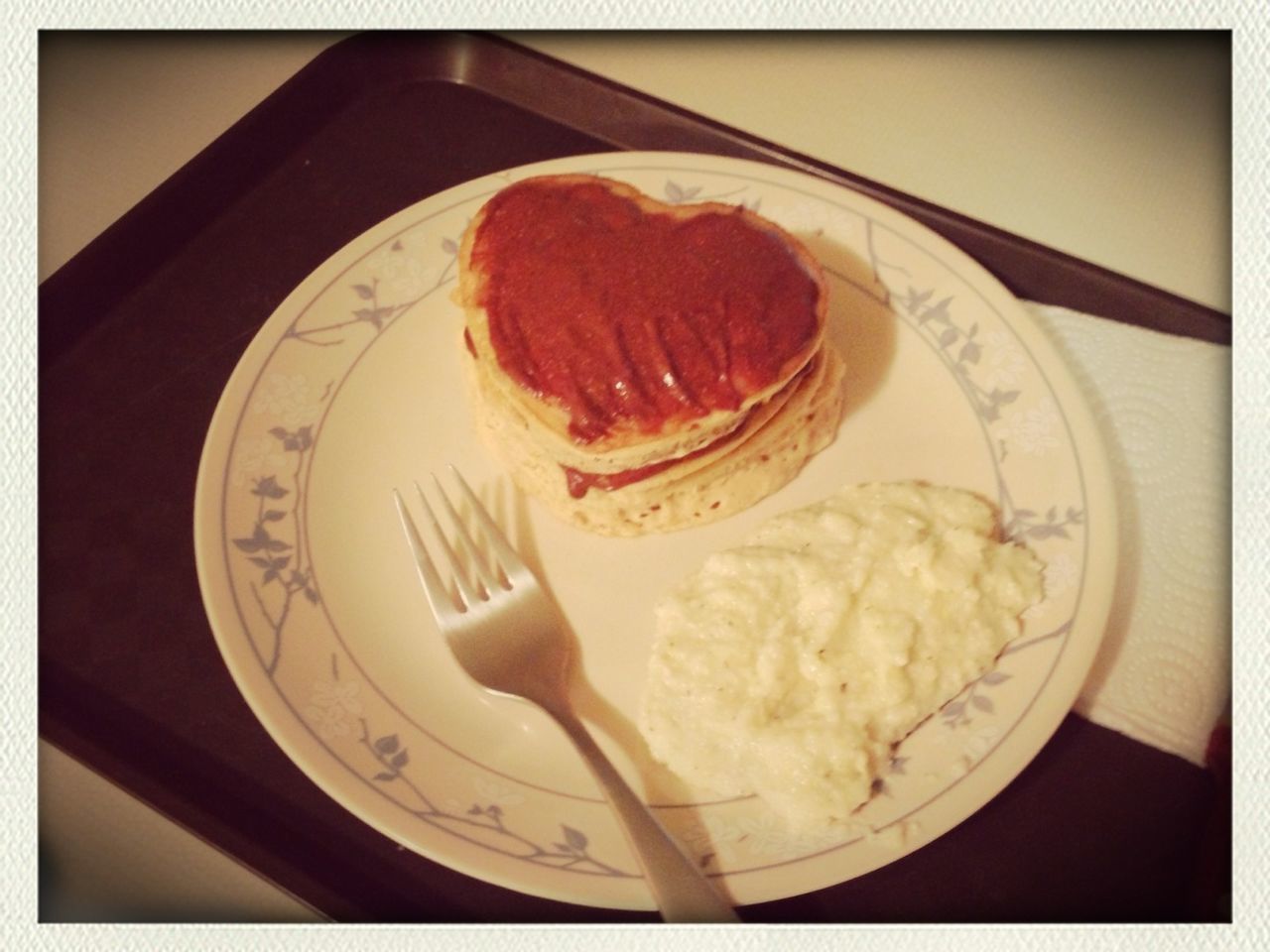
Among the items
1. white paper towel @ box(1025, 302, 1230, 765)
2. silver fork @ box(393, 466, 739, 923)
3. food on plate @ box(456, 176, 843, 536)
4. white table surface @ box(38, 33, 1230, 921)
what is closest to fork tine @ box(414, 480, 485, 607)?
silver fork @ box(393, 466, 739, 923)

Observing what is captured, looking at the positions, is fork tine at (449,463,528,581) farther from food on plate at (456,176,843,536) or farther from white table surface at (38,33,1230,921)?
white table surface at (38,33,1230,921)

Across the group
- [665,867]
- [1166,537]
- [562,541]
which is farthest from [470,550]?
[1166,537]

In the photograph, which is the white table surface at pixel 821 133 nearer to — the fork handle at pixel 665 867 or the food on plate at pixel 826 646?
the fork handle at pixel 665 867

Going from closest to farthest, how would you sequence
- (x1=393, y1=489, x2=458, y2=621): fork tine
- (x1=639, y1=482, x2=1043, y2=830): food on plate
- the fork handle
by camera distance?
the fork handle, (x1=639, y1=482, x2=1043, y2=830): food on plate, (x1=393, y1=489, x2=458, y2=621): fork tine

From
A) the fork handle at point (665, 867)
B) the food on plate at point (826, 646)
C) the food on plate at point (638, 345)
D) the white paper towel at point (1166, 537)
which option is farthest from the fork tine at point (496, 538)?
the white paper towel at point (1166, 537)

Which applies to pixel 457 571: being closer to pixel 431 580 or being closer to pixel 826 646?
pixel 431 580

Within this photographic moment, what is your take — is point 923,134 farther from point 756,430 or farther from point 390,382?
point 390,382

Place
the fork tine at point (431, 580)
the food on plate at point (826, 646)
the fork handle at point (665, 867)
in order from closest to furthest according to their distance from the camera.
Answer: the fork handle at point (665, 867) → the food on plate at point (826, 646) → the fork tine at point (431, 580)
